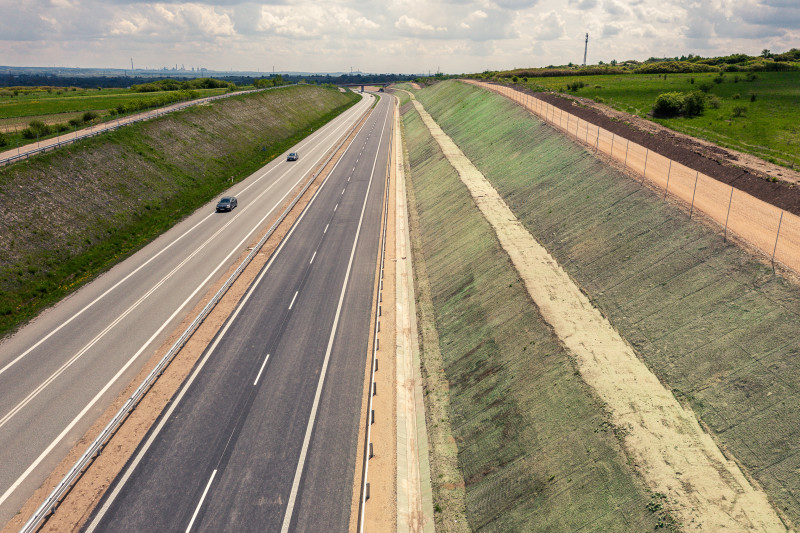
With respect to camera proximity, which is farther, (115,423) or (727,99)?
(727,99)

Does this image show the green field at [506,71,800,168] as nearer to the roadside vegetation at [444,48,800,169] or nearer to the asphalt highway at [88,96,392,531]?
the roadside vegetation at [444,48,800,169]

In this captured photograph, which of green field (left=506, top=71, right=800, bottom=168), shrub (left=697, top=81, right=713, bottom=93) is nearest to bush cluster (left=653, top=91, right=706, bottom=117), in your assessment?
green field (left=506, top=71, right=800, bottom=168)

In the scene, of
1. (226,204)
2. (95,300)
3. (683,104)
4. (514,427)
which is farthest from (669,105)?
(95,300)

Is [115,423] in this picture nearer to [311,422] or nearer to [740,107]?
[311,422]

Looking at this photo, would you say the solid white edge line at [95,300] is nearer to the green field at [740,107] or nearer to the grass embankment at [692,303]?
the grass embankment at [692,303]

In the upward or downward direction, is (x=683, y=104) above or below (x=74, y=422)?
above

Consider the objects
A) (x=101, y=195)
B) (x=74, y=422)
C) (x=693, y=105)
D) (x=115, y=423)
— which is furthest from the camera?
(x=693, y=105)

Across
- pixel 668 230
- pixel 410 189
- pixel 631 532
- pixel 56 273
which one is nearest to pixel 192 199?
pixel 56 273
